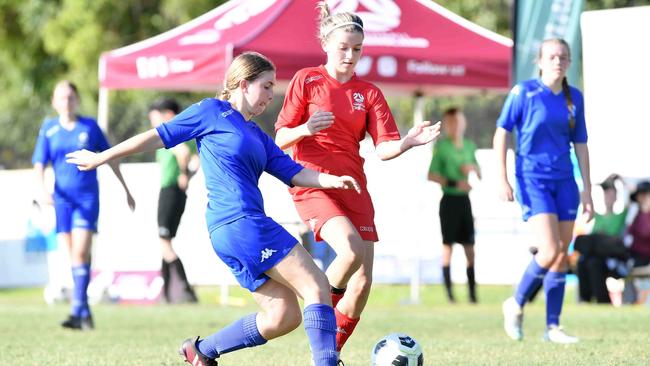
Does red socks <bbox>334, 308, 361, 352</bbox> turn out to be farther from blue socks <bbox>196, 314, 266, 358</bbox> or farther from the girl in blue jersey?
the girl in blue jersey

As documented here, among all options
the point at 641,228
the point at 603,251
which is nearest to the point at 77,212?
the point at 603,251

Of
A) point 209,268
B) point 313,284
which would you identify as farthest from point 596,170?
point 313,284

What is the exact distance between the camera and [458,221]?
15117 millimetres

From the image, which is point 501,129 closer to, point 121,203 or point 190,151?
point 190,151

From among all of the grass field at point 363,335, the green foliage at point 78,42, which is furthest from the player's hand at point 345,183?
the green foliage at point 78,42

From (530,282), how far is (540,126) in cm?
120

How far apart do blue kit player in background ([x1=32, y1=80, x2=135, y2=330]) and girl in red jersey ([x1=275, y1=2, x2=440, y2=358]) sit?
14.1 feet

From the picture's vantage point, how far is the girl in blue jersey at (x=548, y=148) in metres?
9.15

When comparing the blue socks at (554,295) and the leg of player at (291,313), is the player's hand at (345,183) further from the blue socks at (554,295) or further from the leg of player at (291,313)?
the blue socks at (554,295)

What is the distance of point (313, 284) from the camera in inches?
235

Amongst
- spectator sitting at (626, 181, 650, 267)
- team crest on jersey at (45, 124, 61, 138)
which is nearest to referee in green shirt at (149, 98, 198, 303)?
team crest on jersey at (45, 124, 61, 138)

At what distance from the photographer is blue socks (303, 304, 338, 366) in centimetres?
598

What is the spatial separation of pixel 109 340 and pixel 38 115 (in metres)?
21.2

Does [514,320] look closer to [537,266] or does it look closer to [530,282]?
[530,282]
